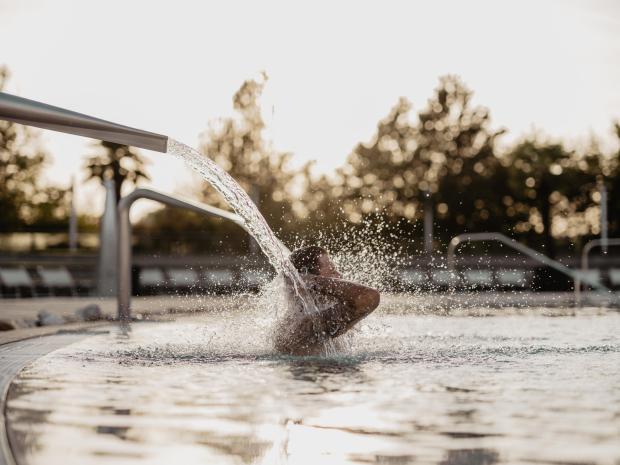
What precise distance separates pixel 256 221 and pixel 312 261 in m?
1.30

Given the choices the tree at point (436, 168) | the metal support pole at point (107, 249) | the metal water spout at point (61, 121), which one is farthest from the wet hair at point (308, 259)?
the tree at point (436, 168)

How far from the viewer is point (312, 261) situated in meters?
9.45

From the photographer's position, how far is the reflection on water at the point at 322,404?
4316 millimetres

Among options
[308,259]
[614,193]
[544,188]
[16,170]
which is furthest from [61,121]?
[614,193]

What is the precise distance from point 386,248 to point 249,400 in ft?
151

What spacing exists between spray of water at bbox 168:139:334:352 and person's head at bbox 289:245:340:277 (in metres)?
0.10

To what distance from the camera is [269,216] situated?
5344 centimetres

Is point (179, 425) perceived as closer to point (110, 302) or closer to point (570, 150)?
point (110, 302)

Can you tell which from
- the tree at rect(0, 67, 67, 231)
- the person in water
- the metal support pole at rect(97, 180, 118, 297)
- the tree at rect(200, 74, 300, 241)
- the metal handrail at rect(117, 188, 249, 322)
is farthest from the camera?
the tree at rect(200, 74, 300, 241)

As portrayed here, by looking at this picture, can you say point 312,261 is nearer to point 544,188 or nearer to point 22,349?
point 22,349

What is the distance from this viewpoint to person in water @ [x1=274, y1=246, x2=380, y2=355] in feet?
29.9

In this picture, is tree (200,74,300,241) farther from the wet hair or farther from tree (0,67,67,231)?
the wet hair

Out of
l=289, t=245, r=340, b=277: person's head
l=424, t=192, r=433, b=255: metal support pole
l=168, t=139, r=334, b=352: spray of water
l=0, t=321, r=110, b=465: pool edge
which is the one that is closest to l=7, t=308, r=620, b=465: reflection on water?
l=0, t=321, r=110, b=465: pool edge

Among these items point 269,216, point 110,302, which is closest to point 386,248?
point 269,216
